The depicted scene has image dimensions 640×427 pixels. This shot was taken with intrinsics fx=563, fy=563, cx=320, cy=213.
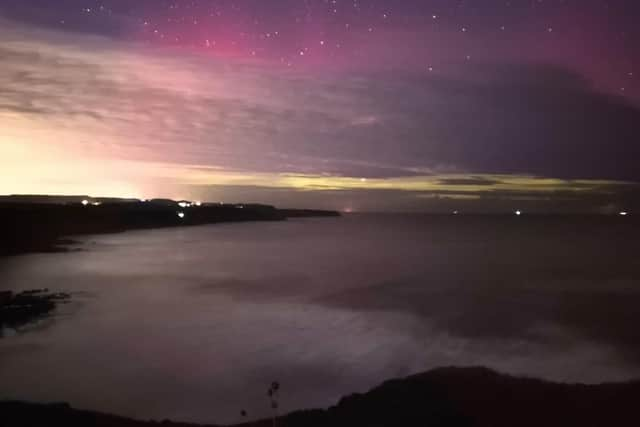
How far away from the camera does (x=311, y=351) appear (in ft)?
55.7

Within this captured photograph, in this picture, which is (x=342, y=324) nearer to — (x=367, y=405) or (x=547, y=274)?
(x=367, y=405)

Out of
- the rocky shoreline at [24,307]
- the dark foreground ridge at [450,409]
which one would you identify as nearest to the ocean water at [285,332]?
the rocky shoreline at [24,307]

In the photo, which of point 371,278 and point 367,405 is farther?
point 371,278

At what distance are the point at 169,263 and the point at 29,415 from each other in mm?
35110

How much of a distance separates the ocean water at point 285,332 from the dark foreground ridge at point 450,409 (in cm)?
190

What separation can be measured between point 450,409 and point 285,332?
34.9 feet

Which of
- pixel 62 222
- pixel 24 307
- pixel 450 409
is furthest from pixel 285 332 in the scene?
pixel 62 222

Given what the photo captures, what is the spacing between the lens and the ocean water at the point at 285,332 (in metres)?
13.3

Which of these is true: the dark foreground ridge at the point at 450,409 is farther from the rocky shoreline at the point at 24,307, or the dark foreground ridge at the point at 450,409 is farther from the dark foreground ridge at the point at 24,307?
the rocky shoreline at the point at 24,307

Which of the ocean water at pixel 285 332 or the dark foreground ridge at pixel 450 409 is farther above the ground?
the dark foreground ridge at pixel 450 409

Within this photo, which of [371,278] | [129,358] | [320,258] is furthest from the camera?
[320,258]

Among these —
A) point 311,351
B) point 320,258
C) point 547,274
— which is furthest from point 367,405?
point 320,258

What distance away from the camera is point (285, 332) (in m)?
19.9

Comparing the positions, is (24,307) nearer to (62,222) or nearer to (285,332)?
(285,332)
